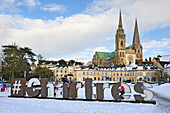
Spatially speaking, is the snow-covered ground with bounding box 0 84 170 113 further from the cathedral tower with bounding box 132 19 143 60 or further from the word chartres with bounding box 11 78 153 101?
the cathedral tower with bounding box 132 19 143 60

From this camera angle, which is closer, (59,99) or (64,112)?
(64,112)

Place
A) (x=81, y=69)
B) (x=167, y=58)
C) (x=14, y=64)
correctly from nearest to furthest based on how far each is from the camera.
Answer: (x=14, y=64) → (x=81, y=69) → (x=167, y=58)

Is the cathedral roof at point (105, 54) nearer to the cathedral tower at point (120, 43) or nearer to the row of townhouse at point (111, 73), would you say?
the cathedral tower at point (120, 43)

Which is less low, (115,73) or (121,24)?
(121,24)

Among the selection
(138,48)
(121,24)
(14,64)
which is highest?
(121,24)

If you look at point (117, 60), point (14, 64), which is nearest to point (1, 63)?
point (14, 64)

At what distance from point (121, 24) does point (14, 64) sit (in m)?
140

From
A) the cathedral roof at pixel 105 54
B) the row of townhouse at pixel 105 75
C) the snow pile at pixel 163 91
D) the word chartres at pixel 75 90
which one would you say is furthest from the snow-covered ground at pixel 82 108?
the cathedral roof at pixel 105 54

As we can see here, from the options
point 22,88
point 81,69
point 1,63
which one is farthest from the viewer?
point 81,69

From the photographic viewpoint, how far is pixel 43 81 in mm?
17797

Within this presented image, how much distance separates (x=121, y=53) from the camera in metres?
164

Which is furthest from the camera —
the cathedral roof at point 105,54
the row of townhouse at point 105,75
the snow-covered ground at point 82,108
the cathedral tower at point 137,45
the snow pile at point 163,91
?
the cathedral roof at point 105,54

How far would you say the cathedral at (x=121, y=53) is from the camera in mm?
163125

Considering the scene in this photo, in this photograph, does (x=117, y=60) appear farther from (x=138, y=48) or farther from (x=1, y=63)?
(x=1, y=63)
